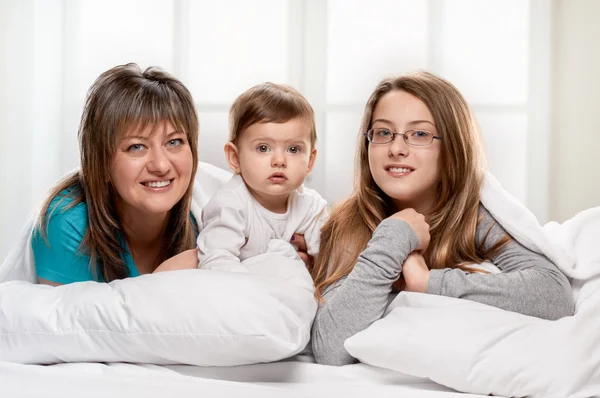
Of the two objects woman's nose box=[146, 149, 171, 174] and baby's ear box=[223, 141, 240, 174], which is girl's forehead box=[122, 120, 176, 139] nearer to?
woman's nose box=[146, 149, 171, 174]

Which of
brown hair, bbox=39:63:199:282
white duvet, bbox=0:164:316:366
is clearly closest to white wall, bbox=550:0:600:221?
brown hair, bbox=39:63:199:282

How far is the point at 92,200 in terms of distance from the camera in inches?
66.6

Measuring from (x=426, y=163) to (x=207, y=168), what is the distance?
793 millimetres

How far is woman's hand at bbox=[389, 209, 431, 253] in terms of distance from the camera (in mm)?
1511

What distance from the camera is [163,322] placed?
1.27m

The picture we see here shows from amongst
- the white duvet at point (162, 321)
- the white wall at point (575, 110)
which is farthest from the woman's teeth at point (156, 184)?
the white wall at point (575, 110)

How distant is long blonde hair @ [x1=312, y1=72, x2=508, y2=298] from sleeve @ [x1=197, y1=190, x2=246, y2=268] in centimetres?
22

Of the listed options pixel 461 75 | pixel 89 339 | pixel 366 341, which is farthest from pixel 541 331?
pixel 461 75

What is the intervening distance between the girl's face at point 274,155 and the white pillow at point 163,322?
363 mm

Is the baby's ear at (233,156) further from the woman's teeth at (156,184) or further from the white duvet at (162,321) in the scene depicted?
the white duvet at (162,321)

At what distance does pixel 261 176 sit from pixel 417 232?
41 cm

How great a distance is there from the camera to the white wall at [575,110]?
3.04 metres

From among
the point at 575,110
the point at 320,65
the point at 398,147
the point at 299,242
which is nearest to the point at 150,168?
the point at 299,242

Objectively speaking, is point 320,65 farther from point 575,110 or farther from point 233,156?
point 233,156
